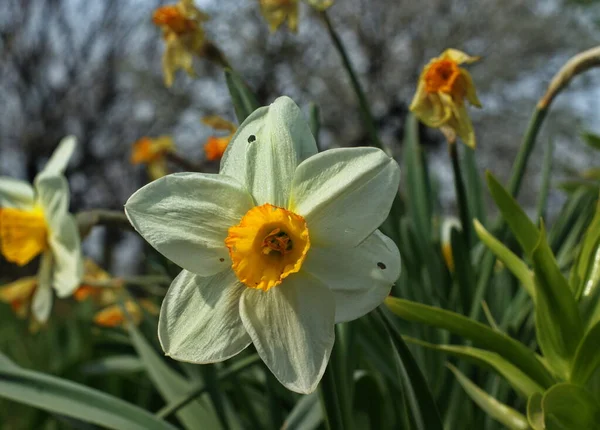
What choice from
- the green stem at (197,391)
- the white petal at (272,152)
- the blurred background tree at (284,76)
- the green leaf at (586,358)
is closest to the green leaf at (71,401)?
the green stem at (197,391)

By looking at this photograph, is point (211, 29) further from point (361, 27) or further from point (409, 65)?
point (409, 65)

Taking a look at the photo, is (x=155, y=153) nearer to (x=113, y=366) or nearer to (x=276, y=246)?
(x=113, y=366)

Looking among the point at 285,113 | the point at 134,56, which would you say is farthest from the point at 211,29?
the point at 285,113

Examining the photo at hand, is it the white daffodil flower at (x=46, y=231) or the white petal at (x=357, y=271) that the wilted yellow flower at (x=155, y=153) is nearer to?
the white daffodil flower at (x=46, y=231)

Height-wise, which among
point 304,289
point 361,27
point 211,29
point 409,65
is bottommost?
point 409,65

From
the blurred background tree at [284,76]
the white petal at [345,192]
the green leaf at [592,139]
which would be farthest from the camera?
the blurred background tree at [284,76]

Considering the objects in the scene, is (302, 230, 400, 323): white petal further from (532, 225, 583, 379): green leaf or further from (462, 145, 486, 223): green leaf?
(462, 145, 486, 223): green leaf
